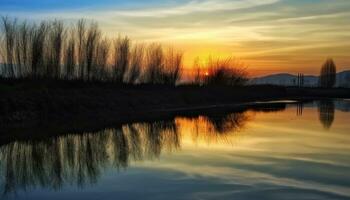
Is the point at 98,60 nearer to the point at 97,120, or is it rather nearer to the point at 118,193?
the point at 97,120

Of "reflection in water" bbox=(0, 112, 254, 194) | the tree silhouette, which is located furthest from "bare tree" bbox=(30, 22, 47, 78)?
the tree silhouette

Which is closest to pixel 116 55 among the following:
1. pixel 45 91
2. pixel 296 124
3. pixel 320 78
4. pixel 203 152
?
pixel 45 91

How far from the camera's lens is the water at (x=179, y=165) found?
26.4 ft

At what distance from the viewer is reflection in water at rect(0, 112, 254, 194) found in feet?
30.6

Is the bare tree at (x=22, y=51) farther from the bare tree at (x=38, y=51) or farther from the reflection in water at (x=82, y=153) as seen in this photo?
the reflection in water at (x=82, y=153)

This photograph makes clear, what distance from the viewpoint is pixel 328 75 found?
99.9 m

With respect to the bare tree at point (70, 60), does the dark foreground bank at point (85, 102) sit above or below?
below

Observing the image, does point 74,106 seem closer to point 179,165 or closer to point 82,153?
point 82,153

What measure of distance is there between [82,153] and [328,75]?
9548 centimetres

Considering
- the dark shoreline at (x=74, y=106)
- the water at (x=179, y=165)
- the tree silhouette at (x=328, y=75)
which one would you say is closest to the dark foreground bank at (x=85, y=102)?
the dark shoreline at (x=74, y=106)

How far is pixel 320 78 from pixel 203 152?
93.8 m

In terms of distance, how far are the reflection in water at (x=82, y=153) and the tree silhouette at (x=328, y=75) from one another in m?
84.6

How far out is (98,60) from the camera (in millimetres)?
34750

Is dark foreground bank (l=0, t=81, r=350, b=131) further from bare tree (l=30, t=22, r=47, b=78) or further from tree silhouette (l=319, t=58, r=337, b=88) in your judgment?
tree silhouette (l=319, t=58, r=337, b=88)
